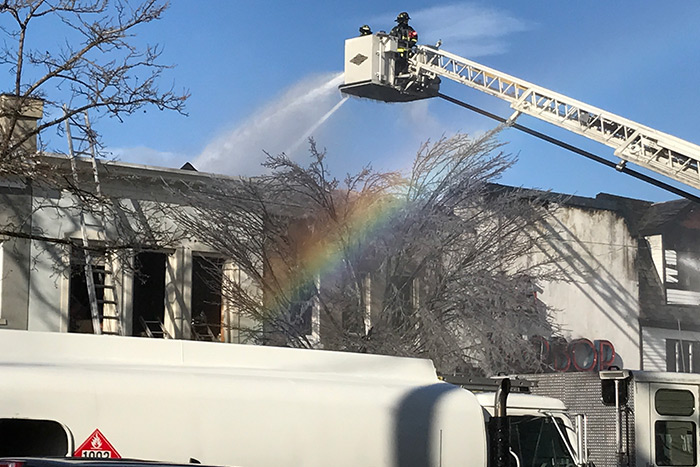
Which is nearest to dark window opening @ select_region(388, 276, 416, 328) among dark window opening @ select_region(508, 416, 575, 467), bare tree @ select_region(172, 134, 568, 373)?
bare tree @ select_region(172, 134, 568, 373)

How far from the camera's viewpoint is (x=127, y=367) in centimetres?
748

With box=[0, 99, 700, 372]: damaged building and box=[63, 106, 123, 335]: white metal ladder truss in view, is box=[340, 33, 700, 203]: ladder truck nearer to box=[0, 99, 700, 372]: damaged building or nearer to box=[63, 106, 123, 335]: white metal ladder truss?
box=[0, 99, 700, 372]: damaged building

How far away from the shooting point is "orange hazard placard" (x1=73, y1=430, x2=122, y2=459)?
6680 millimetres

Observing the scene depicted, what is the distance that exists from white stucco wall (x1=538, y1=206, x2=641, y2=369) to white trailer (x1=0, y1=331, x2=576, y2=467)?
22.8 meters

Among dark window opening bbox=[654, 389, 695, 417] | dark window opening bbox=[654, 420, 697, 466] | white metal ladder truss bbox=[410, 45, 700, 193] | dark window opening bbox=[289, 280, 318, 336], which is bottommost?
dark window opening bbox=[654, 420, 697, 466]

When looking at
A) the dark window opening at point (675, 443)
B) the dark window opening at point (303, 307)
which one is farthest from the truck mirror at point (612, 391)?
the dark window opening at point (303, 307)

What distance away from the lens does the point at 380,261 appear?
2148cm

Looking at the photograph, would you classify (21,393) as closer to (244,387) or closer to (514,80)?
(244,387)

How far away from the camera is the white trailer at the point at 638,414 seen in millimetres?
11727

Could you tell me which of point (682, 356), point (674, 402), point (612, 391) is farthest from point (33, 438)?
point (682, 356)

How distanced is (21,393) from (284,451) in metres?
1.97

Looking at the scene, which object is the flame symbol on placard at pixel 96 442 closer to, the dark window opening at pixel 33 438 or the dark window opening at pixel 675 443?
the dark window opening at pixel 33 438

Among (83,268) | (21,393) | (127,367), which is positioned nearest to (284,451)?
(127,367)

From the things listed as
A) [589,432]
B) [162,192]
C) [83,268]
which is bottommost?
[589,432]
